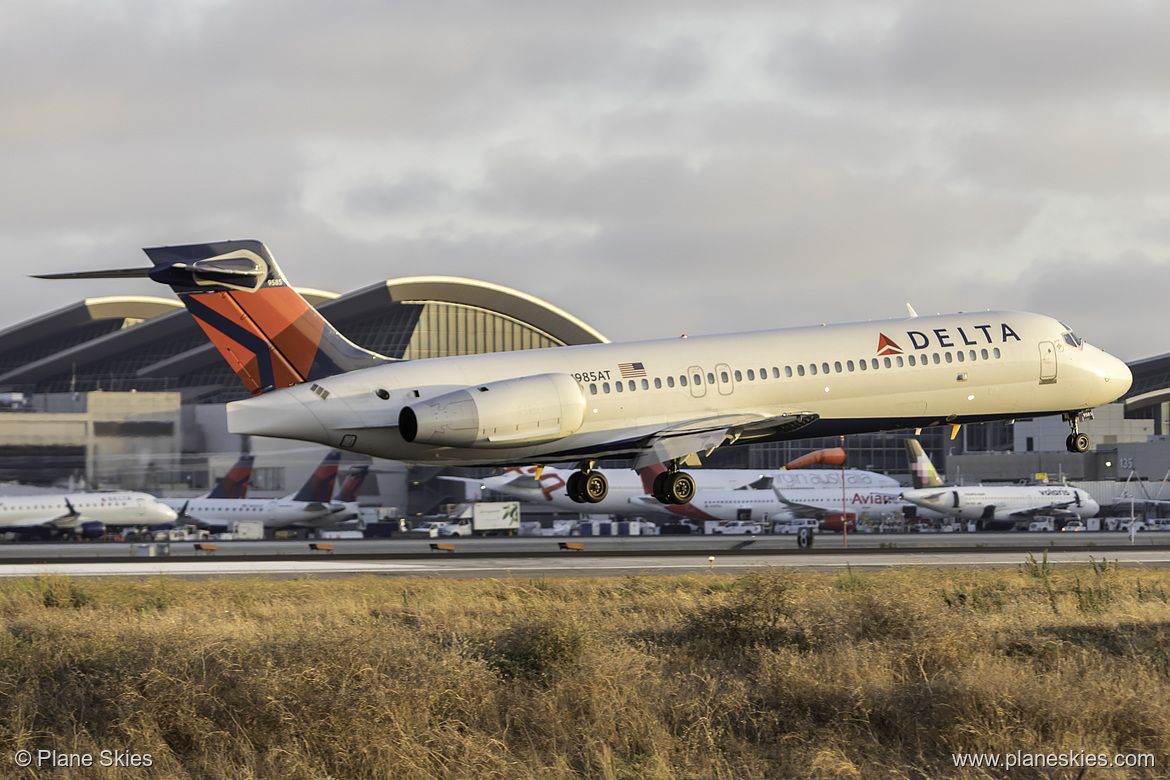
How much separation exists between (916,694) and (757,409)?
14.6 meters

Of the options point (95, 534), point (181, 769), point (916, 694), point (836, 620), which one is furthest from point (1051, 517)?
→ point (181, 769)

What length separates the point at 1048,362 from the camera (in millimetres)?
30109

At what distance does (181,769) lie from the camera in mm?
11305

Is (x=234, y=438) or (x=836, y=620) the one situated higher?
(x=234, y=438)

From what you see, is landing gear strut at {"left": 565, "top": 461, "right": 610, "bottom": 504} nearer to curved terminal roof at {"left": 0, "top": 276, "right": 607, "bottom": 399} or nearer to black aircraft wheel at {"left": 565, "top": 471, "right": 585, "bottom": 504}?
black aircraft wheel at {"left": 565, "top": 471, "right": 585, "bottom": 504}

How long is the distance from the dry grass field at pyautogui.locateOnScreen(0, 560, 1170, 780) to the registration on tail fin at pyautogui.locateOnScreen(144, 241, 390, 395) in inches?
299

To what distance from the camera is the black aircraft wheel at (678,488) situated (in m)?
26.9

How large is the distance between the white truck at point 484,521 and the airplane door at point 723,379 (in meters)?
38.0

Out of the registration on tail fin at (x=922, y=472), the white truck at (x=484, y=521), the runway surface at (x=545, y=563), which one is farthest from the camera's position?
the registration on tail fin at (x=922, y=472)

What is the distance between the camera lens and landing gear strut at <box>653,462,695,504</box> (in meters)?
26.9

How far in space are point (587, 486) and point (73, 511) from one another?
37.0 meters

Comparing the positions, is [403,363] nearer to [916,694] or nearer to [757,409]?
[757,409]

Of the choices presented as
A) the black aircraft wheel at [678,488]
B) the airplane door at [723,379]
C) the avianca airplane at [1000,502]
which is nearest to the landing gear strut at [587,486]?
the black aircraft wheel at [678,488]

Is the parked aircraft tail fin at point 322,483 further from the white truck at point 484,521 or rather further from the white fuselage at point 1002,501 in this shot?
the white fuselage at point 1002,501
